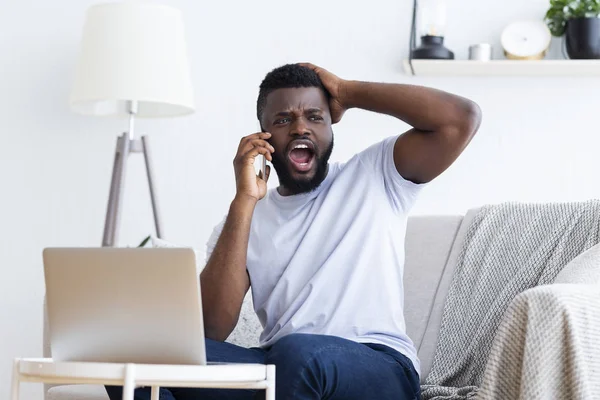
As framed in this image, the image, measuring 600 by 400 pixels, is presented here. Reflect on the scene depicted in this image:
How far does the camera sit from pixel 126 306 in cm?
142

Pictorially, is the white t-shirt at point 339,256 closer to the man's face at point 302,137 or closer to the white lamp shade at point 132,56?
the man's face at point 302,137

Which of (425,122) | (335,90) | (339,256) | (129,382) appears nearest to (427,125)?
(425,122)

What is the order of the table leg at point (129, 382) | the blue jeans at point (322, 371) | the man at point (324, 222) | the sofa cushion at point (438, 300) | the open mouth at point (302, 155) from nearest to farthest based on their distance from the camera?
the table leg at point (129, 382) < the blue jeans at point (322, 371) < the man at point (324, 222) < the open mouth at point (302, 155) < the sofa cushion at point (438, 300)

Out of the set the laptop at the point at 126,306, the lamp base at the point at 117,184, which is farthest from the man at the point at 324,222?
the lamp base at the point at 117,184

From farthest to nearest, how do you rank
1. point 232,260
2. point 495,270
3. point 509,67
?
1. point 509,67
2. point 495,270
3. point 232,260

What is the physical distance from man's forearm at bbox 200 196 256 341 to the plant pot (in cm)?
157

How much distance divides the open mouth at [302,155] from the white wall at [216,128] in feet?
4.12

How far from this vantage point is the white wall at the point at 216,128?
3.21m

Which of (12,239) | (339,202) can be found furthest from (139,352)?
(12,239)

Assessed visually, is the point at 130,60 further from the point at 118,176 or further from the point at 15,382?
the point at 15,382

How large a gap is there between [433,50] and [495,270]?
1.13 meters

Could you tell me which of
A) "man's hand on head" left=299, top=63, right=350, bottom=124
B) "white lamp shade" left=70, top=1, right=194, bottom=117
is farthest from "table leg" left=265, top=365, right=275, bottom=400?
"white lamp shade" left=70, top=1, right=194, bottom=117

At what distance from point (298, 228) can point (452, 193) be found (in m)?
1.32

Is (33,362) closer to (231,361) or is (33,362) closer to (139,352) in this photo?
(139,352)
